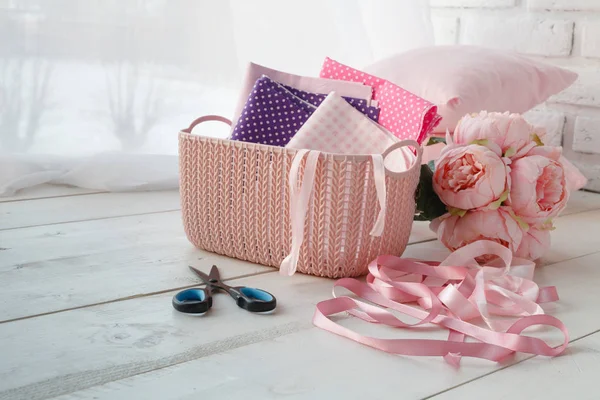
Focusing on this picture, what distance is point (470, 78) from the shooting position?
160cm

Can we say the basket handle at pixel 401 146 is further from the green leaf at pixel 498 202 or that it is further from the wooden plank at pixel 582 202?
the wooden plank at pixel 582 202

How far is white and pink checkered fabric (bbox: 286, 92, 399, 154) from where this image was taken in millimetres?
1132

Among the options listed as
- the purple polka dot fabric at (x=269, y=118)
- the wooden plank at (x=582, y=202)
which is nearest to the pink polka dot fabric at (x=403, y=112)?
the purple polka dot fabric at (x=269, y=118)

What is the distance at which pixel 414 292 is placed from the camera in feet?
3.35

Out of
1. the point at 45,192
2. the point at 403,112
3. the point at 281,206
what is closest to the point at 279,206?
the point at 281,206

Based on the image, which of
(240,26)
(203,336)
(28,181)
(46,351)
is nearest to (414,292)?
(203,336)

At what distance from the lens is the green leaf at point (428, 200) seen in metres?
1.21

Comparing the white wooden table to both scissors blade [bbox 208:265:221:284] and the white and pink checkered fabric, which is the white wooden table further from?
the white and pink checkered fabric

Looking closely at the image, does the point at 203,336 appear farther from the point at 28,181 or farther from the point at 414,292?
the point at 28,181

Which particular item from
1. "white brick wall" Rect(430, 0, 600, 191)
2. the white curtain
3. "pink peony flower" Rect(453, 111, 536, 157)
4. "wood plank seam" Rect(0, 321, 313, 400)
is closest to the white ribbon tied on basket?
"wood plank seam" Rect(0, 321, 313, 400)

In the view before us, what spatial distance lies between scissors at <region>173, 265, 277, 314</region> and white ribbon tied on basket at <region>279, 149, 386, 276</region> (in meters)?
0.06

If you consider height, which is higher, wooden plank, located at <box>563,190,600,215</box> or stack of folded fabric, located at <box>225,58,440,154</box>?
stack of folded fabric, located at <box>225,58,440,154</box>

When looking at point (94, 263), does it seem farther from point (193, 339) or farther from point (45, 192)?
point (45, 192)

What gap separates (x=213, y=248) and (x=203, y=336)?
1.11 feet
